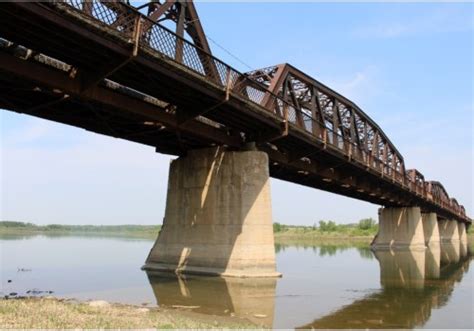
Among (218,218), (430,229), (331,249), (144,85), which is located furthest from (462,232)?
(144,85)

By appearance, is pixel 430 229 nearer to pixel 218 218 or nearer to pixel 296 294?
pixel 218 218

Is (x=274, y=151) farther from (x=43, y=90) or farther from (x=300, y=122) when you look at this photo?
(x=43, y=90)

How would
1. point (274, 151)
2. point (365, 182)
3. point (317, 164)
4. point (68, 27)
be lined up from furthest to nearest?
1. point (365, 182)
2. point (317, 164)
3. point (274, 151)
4. point (68, 27)

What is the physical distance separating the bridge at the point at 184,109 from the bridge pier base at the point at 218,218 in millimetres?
63

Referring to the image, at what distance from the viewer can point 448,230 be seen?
118625mm

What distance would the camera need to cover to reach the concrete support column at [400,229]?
72.4 metres

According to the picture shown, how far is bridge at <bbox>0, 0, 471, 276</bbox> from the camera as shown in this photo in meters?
16.3

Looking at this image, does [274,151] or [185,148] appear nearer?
[185,148]

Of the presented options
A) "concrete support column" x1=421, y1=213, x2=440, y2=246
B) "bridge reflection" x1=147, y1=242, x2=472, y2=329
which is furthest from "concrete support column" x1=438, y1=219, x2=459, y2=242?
"bridge reflection" x1=147, y1=242, x2=472, y2=329

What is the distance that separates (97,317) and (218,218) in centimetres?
1592

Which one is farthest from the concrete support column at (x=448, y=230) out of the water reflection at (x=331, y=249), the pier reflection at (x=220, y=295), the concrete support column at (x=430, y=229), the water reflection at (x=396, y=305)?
the pier reflection at (x=220, y=295)

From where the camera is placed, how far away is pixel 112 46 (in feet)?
53.4

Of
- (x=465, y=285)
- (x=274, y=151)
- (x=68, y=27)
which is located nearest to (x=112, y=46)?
(x=68, y=27)

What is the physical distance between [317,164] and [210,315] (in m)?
26.2
